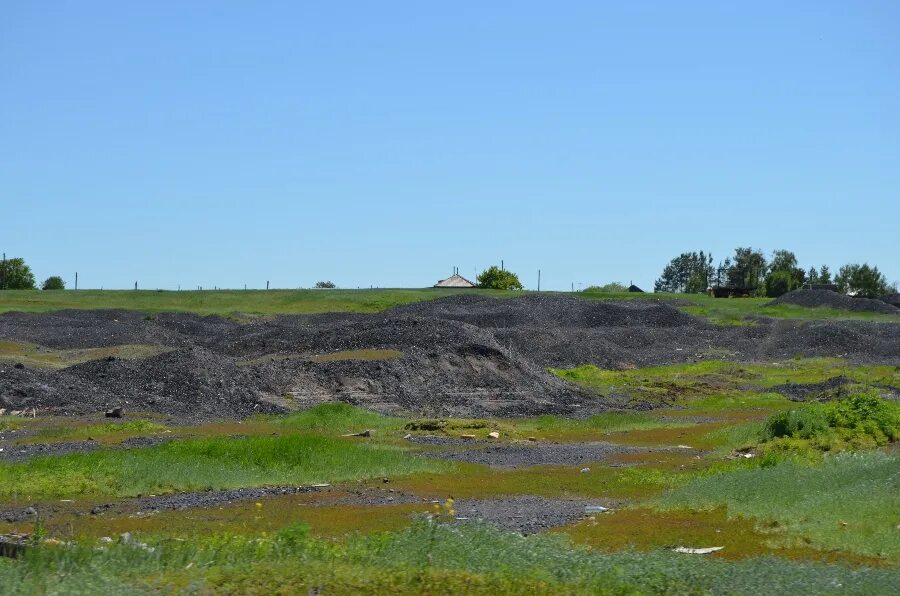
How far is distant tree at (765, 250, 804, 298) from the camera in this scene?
141250 mm

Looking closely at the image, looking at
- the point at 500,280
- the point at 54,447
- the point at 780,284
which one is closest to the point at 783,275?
the point at 780,284

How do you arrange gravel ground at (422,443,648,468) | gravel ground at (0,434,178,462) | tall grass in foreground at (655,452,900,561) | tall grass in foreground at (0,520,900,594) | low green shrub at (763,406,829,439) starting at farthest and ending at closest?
gravel ground at (422,443,648,468), low green shrub at (763,406,829,439), gravel ground at (0,434,178,462), tall grass in foreground at (655,452,900,561), tall grass in foreground at (0,520,900,594)

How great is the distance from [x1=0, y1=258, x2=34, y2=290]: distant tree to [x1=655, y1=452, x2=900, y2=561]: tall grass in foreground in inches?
4362

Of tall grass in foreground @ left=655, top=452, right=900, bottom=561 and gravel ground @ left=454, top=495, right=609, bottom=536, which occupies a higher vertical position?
tall grass in foreground @ left=655, top=452, right=900, bottom=561

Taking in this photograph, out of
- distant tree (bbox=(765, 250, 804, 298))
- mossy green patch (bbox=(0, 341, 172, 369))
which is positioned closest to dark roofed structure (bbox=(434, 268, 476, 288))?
distant tree (bbox=(765, 250, 804, 298))

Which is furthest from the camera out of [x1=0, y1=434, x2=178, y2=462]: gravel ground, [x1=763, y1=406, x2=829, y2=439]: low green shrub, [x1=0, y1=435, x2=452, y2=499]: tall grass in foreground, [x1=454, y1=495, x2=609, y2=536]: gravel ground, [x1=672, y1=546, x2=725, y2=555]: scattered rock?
[x1=763, y1=406, x2=829, y2=439]: low green shrub

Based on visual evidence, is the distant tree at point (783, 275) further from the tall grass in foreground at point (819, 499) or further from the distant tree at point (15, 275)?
the tall grass in foreground at point (819, 499)

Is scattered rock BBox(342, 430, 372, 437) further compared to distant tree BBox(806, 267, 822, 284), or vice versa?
distant tree BBox(806, 267, 822, 284)

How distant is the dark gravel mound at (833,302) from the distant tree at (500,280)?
113 ft

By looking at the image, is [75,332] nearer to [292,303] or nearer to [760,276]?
[292,303]

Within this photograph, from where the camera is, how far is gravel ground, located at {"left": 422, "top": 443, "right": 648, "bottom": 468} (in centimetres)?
2726

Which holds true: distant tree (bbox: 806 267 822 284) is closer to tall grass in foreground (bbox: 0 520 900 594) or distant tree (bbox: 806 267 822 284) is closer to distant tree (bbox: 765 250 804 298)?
distant tree (bbox: 765 250 804 298)

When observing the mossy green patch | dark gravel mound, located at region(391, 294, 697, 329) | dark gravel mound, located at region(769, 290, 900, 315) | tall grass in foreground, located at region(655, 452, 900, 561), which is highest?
dark gravel mound, located at region(769, 290, 900, 315)

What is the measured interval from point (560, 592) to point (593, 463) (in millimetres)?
15773
